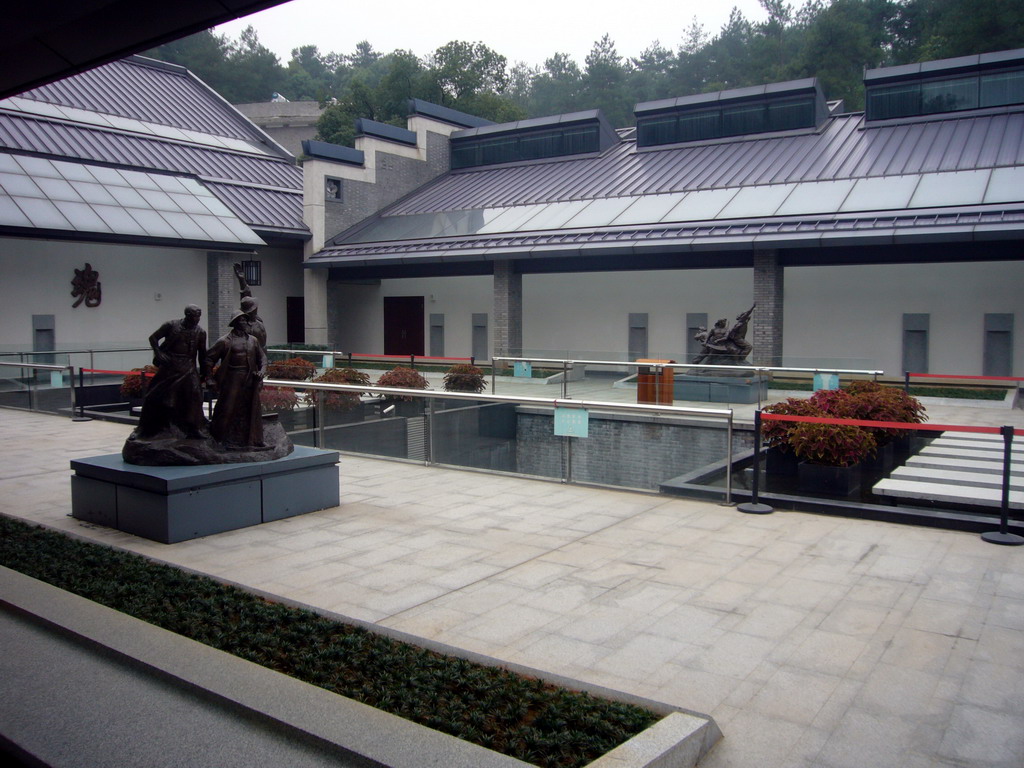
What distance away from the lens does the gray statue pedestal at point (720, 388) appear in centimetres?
1512

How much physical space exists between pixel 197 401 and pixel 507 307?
1935 centimetres

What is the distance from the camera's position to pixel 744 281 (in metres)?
26.0

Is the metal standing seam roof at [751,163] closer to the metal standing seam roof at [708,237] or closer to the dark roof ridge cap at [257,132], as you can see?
the metal standing seam roof at [708,237]

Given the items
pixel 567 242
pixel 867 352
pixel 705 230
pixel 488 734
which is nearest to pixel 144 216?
pixel 567 242

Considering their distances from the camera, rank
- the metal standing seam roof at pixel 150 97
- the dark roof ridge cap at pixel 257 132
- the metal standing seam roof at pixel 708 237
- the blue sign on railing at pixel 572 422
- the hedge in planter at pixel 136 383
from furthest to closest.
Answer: the dark roof ridge cap at pixel 257 132 < the metal standing seam roof at pixel 150 97 < the metal standing seam roof at pixel 708 237 < the hedge in planter at pixel 136 383 < the blue sign on railing at pixel 572 422

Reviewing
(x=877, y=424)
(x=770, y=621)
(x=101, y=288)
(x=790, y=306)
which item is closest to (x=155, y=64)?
(x=101, y=288)

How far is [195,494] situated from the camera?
8.27 meters

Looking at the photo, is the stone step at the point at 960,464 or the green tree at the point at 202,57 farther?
the green tree at the point at 202,57

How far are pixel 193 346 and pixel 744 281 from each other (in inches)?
796

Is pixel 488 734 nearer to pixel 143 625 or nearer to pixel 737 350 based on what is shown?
pixel 143 625

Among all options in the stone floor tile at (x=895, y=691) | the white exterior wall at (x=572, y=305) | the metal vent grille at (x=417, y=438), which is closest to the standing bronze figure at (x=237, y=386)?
the metal vent grille at (x=417, y=438)

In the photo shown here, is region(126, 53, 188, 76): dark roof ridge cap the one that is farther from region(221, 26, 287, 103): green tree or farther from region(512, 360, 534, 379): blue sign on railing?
region(221, 26, 287, 103): green tree

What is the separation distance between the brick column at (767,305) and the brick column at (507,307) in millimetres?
7760

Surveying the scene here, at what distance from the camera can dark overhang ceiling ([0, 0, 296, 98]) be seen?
6191 millimetres
